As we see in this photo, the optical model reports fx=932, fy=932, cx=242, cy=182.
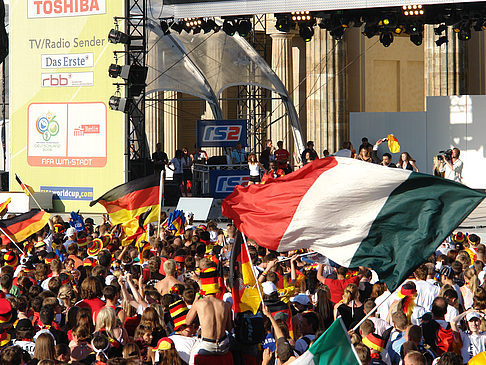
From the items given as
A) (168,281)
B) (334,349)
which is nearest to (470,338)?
(334,349)

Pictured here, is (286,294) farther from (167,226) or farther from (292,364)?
(167,226)

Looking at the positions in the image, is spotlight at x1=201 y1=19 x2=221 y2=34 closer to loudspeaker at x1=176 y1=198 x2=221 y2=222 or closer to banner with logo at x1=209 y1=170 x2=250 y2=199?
banner with logo at x1=209 y1=170 x2=250 y2=199

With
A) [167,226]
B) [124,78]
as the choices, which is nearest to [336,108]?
[124,78]

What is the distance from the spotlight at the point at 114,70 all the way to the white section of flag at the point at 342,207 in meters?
15.1

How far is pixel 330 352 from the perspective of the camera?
565cm

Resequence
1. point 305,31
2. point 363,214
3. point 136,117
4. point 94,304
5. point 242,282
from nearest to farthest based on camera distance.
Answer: point 363,214 < point 242,282 < point 94,304 < point 136,117 < point 305,31

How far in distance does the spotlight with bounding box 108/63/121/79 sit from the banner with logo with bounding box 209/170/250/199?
3582 millimetres

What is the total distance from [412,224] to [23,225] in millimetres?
8296

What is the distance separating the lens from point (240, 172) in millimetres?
24594

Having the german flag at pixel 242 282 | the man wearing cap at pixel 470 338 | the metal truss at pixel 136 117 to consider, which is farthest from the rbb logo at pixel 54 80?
the man wearing cap at pixel 470 338

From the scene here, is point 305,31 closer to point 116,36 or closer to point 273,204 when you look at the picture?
point 116,36

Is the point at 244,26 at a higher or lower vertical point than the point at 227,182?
higher

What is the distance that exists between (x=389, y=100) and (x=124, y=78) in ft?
75.8

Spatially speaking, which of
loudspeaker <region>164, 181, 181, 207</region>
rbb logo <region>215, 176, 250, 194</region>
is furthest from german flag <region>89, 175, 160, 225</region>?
loudspeaker <region>164, 181, 181, 207</region>
